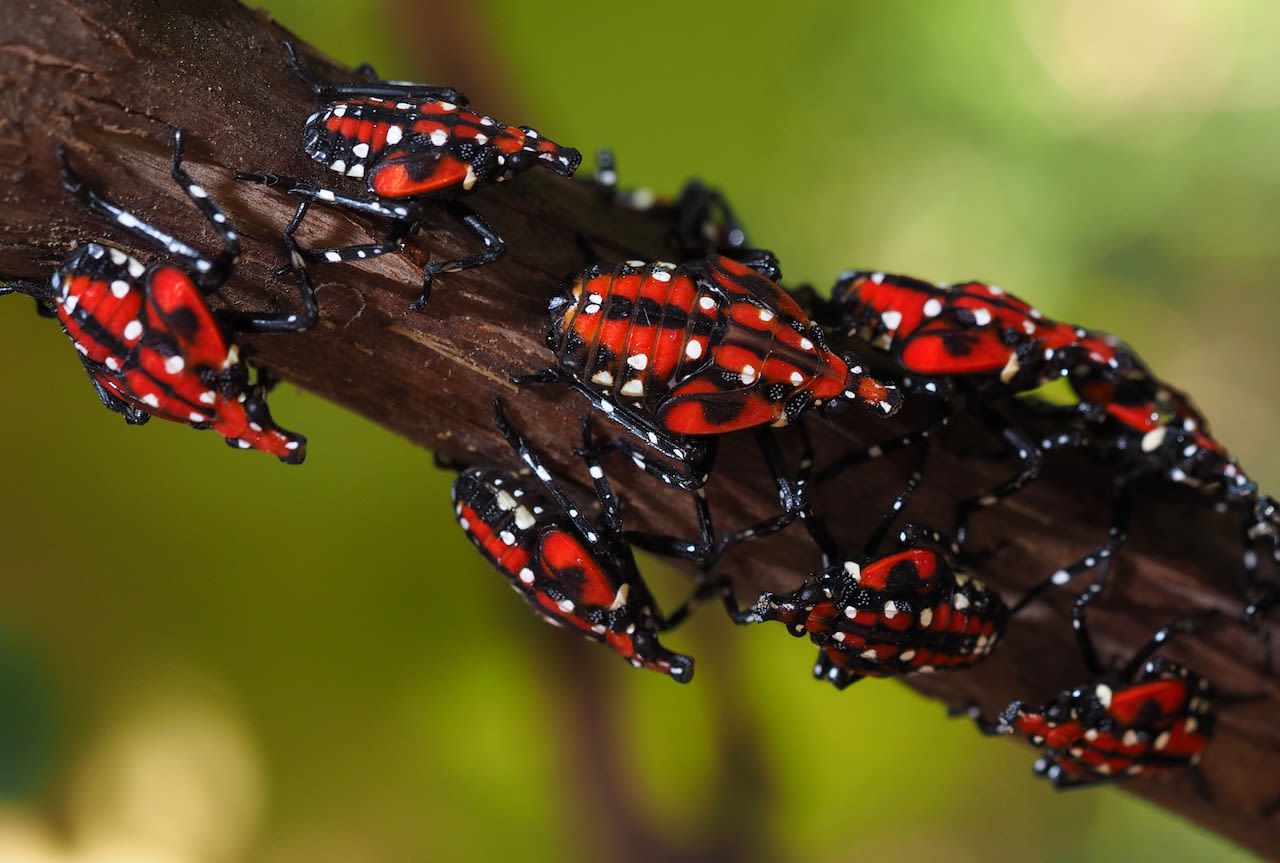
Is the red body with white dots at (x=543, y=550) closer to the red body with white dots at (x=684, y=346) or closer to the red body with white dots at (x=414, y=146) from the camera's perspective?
the red body with white dots at (x=684, y=346)

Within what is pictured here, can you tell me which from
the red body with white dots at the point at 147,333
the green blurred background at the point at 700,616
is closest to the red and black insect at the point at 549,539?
the red body with white dots at the point at 147,333

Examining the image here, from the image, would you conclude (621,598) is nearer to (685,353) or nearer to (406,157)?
(685,353)

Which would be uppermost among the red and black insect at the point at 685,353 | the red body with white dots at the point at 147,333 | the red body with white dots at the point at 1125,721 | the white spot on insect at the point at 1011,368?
the white spot on insect at the point at 1011,368

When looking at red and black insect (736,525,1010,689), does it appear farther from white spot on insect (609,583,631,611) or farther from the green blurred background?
the green blurred background

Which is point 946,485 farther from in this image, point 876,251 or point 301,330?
point 876,251

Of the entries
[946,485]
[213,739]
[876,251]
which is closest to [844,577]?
[946,485]

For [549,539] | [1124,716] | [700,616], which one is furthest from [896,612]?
[700,616]
